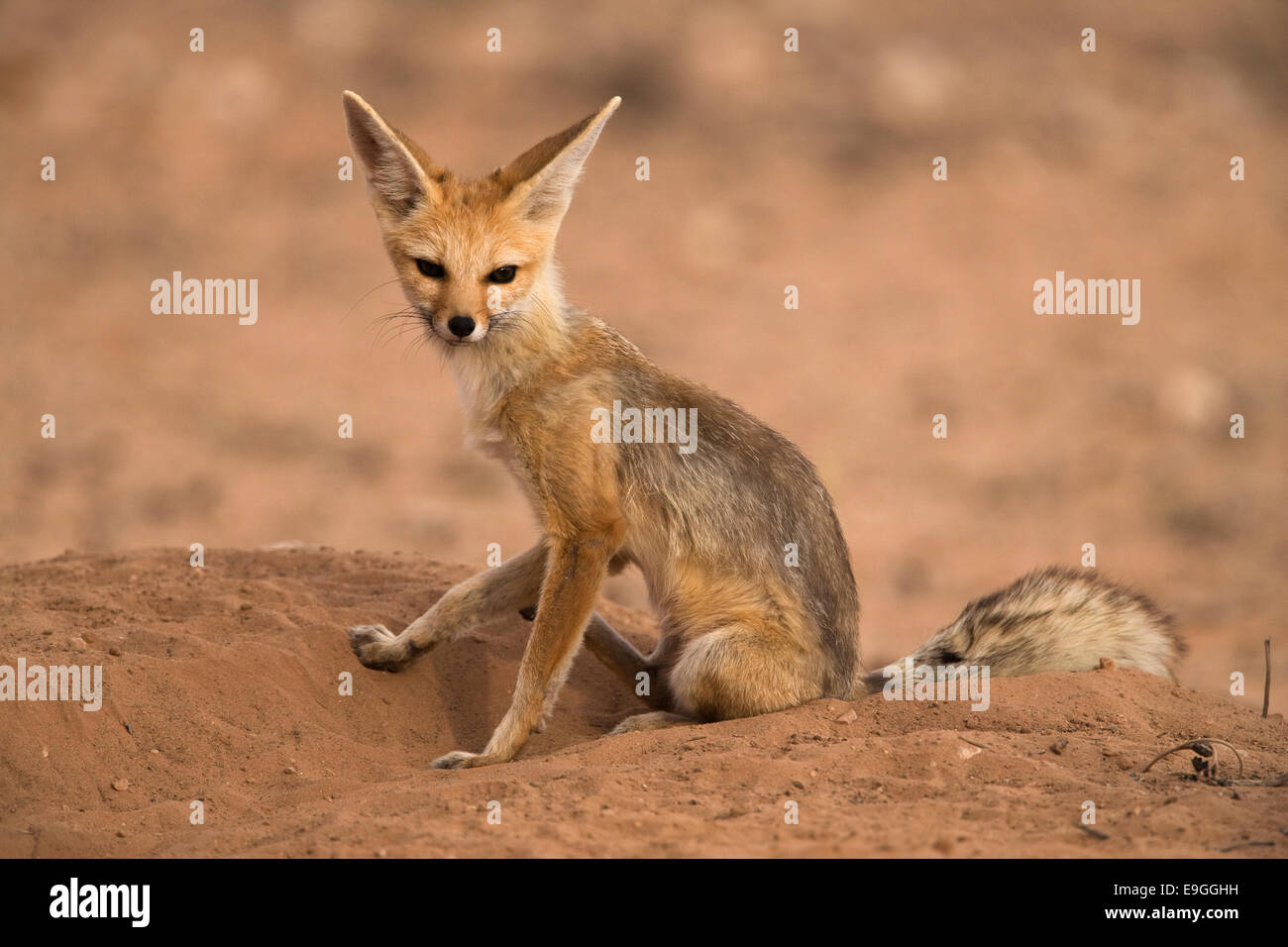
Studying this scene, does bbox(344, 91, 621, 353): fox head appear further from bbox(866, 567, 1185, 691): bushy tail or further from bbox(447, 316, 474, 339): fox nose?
bbox(866, 567, 1185, 691): bushy tail

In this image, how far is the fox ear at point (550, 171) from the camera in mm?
6457

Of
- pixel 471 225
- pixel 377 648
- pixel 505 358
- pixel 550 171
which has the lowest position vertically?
pixel 377 648

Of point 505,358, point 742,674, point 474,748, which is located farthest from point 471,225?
point 474,748

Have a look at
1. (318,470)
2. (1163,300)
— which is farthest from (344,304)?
(1163,300)

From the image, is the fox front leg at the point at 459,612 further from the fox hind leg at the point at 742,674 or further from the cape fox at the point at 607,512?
the fox hind leg at the point at 742,674

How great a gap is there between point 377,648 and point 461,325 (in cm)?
200

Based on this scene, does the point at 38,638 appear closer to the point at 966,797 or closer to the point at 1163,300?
the point at 966,797

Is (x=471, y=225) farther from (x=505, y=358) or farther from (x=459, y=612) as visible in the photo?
(x=459, y=612)

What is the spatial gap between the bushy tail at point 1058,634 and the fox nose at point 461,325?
10.0ft

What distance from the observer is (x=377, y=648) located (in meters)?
6.99

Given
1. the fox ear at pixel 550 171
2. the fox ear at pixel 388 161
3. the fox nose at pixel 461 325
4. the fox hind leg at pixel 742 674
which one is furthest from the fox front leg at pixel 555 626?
the fox ear at pixel 388 161

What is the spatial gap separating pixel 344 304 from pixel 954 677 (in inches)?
542

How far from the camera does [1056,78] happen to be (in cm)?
2320
